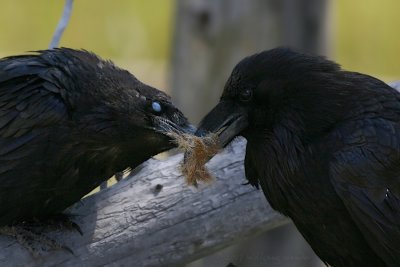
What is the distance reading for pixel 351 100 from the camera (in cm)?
483

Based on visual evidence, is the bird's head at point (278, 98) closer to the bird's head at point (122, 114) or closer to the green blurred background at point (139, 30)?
the bird's head at point (122, 114)

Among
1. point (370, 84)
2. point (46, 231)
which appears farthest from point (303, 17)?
point (46, 231)

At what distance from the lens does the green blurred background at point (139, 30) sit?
10.7 meters

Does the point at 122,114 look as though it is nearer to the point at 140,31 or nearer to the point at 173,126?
the point at 173,126

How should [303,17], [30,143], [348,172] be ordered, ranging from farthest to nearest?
[303,17] < [30,143] < [348,172]

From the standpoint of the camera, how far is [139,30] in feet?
36.0

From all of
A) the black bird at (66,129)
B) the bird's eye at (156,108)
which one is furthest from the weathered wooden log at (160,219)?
the bird's eye at (156,108)

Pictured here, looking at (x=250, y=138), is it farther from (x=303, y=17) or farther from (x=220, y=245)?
(x=303, y=17)

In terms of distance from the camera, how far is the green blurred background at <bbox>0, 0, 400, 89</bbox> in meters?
10.7

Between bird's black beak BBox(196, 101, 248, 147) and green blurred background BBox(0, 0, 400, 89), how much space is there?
5605 mm

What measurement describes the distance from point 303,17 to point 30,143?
2.71 metres

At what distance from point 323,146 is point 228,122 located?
43 cm

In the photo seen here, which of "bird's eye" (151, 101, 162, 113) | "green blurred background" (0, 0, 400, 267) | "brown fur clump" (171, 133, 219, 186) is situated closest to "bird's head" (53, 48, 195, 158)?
"bird's eye" (151, 101, 162, 113)

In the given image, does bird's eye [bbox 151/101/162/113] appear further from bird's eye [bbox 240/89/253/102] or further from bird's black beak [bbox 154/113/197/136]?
bird's eye [bbox 240/89/253/102]
